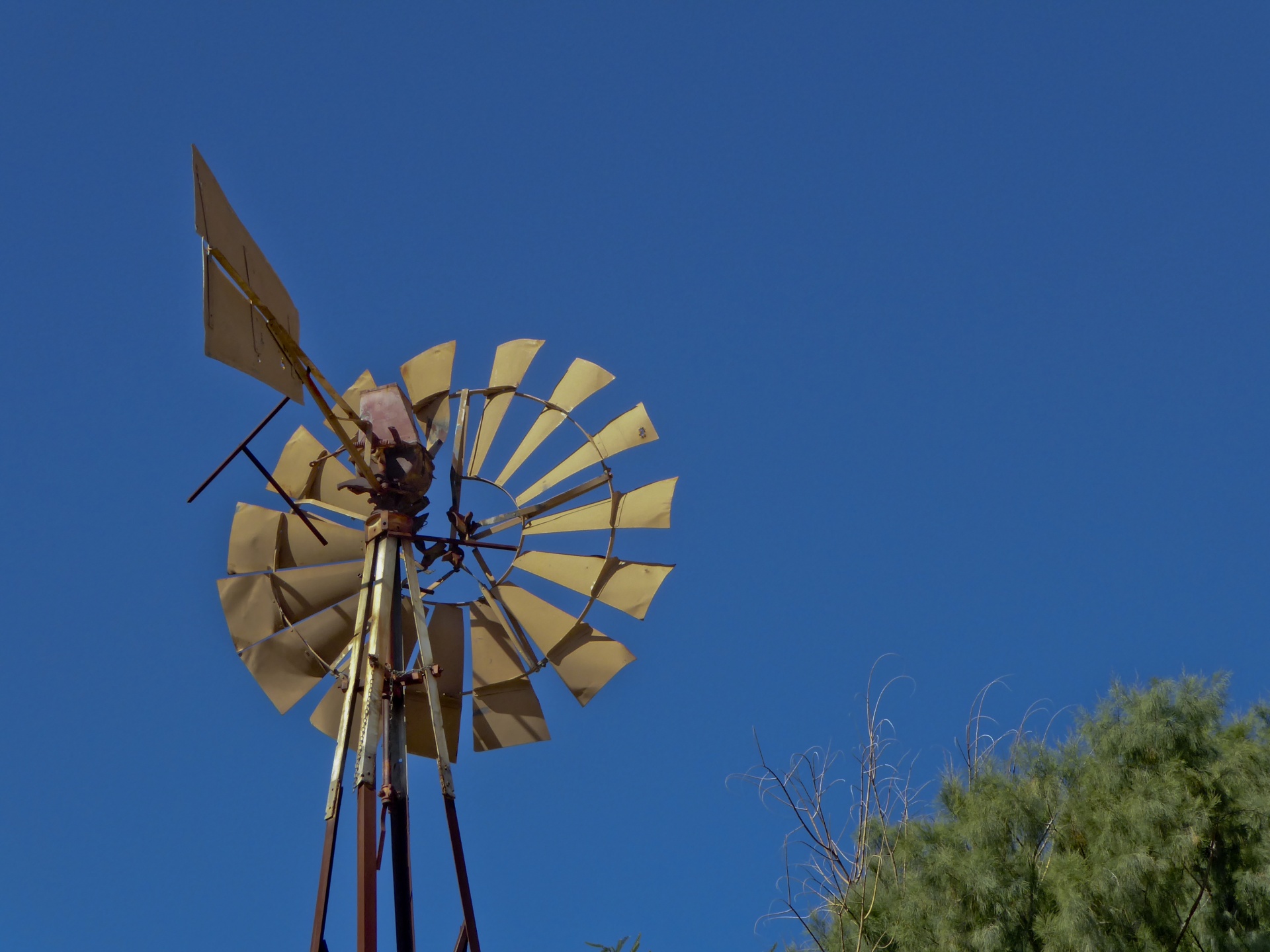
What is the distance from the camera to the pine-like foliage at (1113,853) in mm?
7047

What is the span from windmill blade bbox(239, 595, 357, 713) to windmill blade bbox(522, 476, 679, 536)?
32.1 inches

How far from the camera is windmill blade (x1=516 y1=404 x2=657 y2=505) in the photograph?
5496mm

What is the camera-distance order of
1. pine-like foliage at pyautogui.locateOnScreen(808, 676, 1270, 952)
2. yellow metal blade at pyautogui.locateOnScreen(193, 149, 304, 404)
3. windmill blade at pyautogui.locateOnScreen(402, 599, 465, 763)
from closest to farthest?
yellow metal blade at pyautogui.locateOnScreen(193, 149, 304, 404), windmill blade at pyautogui.locateOnScreen(402, 599, 465, 763), pine-like foliage at pyautogui.locateOnScreen(808, 676, 1270, 952)

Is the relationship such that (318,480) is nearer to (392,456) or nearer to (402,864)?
(392,456)

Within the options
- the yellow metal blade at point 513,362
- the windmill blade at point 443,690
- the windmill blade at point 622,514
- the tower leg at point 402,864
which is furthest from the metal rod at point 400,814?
the yellow metal blade at point 513,362

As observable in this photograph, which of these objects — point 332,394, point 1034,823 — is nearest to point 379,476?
point 332,394

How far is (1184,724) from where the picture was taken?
754 centimetres

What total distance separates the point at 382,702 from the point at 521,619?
85 centimetres

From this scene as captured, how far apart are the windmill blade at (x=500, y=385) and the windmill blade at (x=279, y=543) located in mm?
567

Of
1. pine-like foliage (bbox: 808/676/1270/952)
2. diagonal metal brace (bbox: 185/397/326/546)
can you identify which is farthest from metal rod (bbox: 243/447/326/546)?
pine-like foliage (bbox: 808/676/1270/952)

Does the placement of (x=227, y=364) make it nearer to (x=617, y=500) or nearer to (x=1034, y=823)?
(x=617, y=500)

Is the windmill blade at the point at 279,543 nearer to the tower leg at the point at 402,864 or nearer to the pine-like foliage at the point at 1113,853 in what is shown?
the tower leg at the point at 402,864

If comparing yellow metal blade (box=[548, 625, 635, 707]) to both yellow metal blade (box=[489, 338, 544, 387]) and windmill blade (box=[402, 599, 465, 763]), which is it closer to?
windmill blade (box=[402, 599, 465, 763])

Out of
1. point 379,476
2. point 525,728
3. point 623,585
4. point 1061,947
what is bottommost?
point 1061,947
